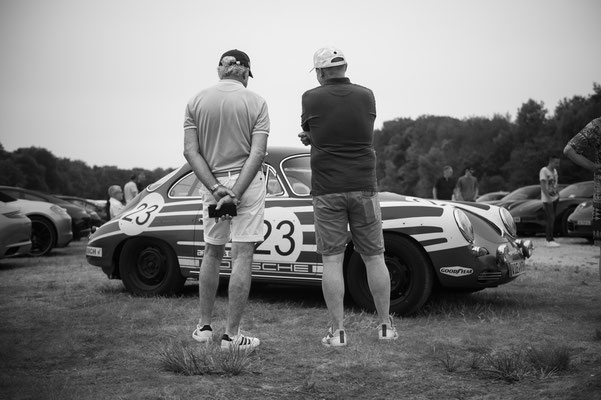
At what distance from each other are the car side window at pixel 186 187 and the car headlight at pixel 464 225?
2.68 metres

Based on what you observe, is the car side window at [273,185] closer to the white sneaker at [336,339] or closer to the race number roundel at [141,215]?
the race number roundel at [141,215]

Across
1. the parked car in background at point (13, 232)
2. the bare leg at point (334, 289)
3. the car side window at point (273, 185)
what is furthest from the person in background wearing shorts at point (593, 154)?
the parked car in background at point (13, 232)

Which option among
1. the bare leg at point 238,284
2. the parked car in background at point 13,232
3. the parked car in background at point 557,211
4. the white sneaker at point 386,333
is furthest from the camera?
the parked car in background at point 557,211

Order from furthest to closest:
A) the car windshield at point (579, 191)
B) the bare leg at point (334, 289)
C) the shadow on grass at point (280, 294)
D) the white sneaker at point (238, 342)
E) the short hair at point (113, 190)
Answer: the car windshield at point (579, 191), the short hair at point (113, 190), the shadow on grass at point (280, 294), the bare leg at point (334, 289), the white sneaker at point (238, 342)

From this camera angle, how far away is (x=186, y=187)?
6.80 meters

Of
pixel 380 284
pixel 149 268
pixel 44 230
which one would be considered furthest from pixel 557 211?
pixel 380 284

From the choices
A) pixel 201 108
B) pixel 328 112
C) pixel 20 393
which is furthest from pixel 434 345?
pixel 20 393

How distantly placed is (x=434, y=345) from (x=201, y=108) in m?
2.22

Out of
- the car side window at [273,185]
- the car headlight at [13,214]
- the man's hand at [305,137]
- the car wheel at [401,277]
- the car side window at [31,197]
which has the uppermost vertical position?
the car side window at [31,197]

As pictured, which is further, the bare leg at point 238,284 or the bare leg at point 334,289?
the bare leg at point 334,289

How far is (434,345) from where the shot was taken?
4355 mm

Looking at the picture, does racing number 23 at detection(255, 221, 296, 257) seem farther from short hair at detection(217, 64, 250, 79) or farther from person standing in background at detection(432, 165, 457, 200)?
person standing in background at detection(432, 165, 457, 200)

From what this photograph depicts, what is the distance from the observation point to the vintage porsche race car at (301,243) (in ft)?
17.7

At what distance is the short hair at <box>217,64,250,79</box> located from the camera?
440 cm
